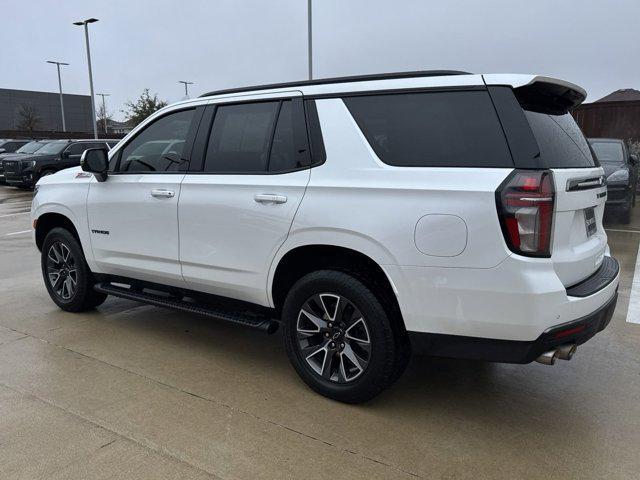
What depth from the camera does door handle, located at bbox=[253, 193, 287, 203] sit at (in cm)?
339

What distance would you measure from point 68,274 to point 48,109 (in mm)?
72163

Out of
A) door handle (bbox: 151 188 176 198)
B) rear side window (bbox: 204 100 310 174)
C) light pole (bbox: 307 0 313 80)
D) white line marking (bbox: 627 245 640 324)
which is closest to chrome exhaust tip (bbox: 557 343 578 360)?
rear side window (bbox: 204 100 310 174)

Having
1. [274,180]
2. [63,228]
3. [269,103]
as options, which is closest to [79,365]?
[63,228]

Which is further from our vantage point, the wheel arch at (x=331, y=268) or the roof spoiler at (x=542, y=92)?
the wheel arch at (x=331, y=268)

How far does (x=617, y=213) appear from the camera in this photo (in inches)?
415

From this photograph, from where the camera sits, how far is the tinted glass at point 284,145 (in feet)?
11.4

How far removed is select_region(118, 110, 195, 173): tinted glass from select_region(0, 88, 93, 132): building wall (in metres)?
64.6

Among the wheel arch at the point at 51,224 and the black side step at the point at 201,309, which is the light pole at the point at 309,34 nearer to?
the wheel arch at the point at 51,224

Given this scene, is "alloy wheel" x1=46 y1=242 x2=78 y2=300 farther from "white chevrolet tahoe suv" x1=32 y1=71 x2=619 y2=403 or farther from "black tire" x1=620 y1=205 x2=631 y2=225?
"black tire" x1=620 y1=205 x2=631 y2=225

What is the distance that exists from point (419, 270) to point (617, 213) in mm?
9331

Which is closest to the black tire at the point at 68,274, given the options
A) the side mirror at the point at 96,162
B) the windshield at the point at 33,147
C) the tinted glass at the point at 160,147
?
the side mirror at the point at 96,162

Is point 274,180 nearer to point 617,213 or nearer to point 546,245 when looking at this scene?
point 546,245

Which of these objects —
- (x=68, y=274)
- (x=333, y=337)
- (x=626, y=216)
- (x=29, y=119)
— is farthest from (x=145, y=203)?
(x=29, y=119)

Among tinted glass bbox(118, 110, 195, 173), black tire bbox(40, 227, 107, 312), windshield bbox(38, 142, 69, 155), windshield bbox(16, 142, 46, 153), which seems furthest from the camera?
windshield bbox(16, 142, 46, 153)
